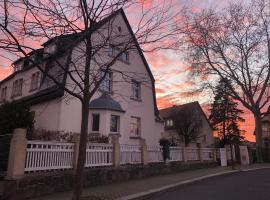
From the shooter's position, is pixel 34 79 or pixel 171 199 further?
pixel 34 79

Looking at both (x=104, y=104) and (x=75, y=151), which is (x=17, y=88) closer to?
(x=104, y=104)

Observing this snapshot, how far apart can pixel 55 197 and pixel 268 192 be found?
734 cm

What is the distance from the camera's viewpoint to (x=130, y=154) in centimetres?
1616

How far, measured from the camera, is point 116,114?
75.6ft

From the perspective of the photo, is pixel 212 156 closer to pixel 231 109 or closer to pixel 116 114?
pixel 116 114

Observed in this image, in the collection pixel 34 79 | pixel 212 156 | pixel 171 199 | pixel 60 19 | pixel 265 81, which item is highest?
pixel 265 81

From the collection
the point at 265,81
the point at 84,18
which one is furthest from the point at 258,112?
the point at 84,18

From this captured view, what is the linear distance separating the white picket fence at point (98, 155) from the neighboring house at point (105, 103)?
375cm

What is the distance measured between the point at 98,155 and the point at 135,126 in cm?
1211

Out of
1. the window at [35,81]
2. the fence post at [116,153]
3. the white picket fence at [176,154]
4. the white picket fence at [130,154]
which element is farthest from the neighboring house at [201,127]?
the fence post at [116,153]

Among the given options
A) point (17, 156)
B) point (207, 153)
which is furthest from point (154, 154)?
point (17, 156)

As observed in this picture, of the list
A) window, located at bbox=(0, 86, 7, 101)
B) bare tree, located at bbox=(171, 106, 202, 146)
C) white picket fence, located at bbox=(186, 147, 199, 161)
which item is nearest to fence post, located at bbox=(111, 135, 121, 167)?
white picket fence, located at bbox=(186, 147, 199, 161)

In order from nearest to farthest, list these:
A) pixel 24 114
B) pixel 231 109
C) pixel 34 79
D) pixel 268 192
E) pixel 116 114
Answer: pixel 268 192 → pixel 24 114 → pixel 116 114 → pixel 34 79 → pixel 231 109

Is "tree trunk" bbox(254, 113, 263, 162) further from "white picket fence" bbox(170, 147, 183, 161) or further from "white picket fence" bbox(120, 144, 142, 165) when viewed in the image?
"white picket fence" bbox(120, 144, 142, 165)
